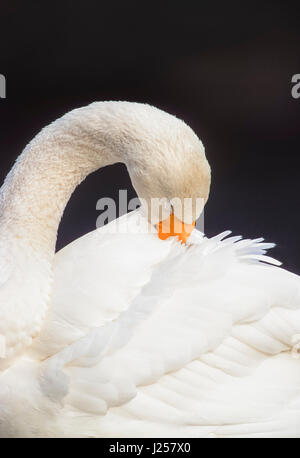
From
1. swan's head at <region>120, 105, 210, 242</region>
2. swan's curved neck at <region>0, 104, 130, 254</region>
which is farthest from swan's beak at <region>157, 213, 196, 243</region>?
swan's curved neck at <region>0, 104, 130, 254</region>

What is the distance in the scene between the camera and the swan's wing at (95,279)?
51.6 inches

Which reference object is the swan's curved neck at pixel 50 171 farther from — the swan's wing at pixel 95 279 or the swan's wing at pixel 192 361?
the swan's wing at pixel 192 361

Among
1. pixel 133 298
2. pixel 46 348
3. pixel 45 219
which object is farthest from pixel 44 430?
pixel 45 219

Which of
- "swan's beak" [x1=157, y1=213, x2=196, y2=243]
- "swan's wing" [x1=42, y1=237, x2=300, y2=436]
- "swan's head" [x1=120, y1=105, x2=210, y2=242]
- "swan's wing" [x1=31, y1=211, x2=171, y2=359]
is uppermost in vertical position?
"swan's head" [x1=120, y1=105, x2=210, y2=242]

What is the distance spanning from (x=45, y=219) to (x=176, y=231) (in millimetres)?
229

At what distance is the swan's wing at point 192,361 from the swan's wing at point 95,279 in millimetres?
24

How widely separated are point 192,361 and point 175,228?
23 cm

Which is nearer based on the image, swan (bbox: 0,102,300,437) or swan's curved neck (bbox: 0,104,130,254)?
swan (bbox: 0,102,300,437)

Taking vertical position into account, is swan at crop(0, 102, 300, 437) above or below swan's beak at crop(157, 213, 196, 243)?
below

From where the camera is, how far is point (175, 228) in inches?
55.3

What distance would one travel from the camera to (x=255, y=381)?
1326 mm

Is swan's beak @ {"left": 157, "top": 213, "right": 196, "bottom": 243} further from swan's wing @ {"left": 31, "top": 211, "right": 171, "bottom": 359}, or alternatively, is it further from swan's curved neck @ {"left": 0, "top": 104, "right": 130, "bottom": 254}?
swan's curved neck @ {"left": 0, "top": 104, "right": 130, "bottom": 254}

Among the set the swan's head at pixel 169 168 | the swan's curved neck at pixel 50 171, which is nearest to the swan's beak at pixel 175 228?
the swan's head at pixel 169 168

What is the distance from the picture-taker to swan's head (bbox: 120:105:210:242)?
4.29 ft
